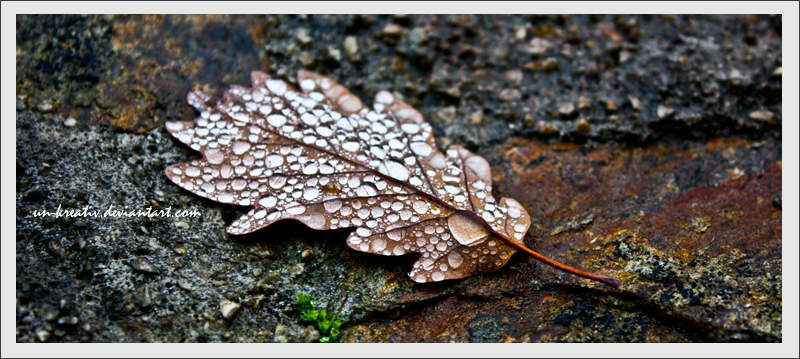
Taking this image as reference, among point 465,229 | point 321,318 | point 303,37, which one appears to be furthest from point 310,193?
point 303,37

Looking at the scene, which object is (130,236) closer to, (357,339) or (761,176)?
(357,339)

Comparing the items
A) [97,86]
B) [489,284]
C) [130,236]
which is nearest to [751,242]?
[489,284]

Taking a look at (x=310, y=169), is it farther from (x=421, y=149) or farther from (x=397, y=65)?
(x=397, y=65)

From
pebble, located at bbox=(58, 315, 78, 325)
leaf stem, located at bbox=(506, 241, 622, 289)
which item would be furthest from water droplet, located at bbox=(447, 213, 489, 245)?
pebble, located at bbox=(58, 315, 78, 325)

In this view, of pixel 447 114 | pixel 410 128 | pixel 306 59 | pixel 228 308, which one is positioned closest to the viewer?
pixel 228 308

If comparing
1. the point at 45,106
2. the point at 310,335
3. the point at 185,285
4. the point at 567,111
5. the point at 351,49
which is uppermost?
the point at 351,49

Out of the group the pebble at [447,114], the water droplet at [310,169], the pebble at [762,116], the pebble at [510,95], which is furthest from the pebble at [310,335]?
the pebble at [762,116]

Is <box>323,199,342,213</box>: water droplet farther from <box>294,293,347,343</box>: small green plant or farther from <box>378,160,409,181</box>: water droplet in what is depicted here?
<box>294,293,347,343</box>: small green plant
